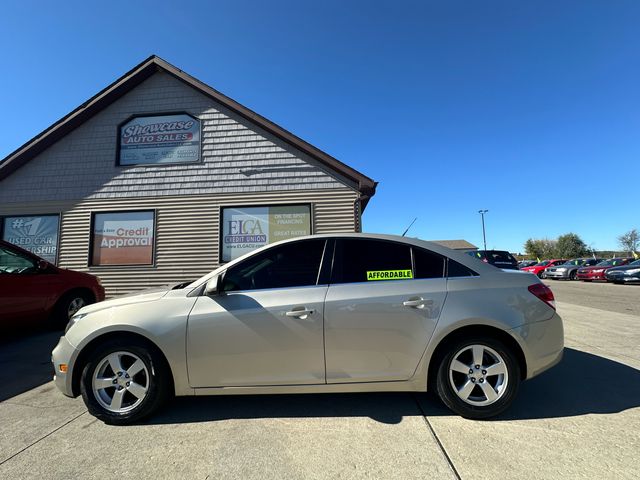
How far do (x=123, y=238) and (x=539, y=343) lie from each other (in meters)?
9.96

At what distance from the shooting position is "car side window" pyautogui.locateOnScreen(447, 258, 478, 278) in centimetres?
297

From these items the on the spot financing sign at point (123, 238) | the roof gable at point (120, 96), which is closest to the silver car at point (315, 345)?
the roof gable at point (120, 96)

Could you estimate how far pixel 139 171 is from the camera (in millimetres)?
9625

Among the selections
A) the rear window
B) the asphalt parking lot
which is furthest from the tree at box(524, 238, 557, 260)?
the asphalt parking lot

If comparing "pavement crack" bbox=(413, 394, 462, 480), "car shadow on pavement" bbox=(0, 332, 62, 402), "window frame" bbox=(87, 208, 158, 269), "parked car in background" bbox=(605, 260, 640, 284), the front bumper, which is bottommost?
"pavement crack" bbox=(413, 394, 462, 480)

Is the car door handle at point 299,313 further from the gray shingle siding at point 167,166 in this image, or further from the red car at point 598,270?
the red car at point 598,270

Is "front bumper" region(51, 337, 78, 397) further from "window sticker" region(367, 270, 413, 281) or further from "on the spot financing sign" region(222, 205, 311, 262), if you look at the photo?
"on the spot financing sign" region(222, 205, 311, 262)

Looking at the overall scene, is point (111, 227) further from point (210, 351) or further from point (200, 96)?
point (210, 351)

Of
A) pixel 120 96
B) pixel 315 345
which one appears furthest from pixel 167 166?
pixel 315 345

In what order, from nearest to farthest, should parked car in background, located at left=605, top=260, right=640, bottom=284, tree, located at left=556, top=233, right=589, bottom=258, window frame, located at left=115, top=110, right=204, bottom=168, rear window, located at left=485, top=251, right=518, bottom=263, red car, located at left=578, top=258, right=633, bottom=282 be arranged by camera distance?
window frame, located at left=115, top=110, right=204, bottom=168 → rear window, located at left=485, top=251, right=518, bottom=263 → parked car in background, located at left=605, top=260, right=640, bottom=284 → red car, located at left=578, top=258, right=633, bottom=282 → tree, located at left=556, top=233, right=589, bottom=258

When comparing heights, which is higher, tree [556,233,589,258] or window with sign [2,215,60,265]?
tree [556,233,589,258]

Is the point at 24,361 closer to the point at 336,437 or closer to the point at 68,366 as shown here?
the point at 68,366

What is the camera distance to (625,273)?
1770 centimetres

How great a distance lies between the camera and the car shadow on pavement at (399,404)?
9.50 ft
